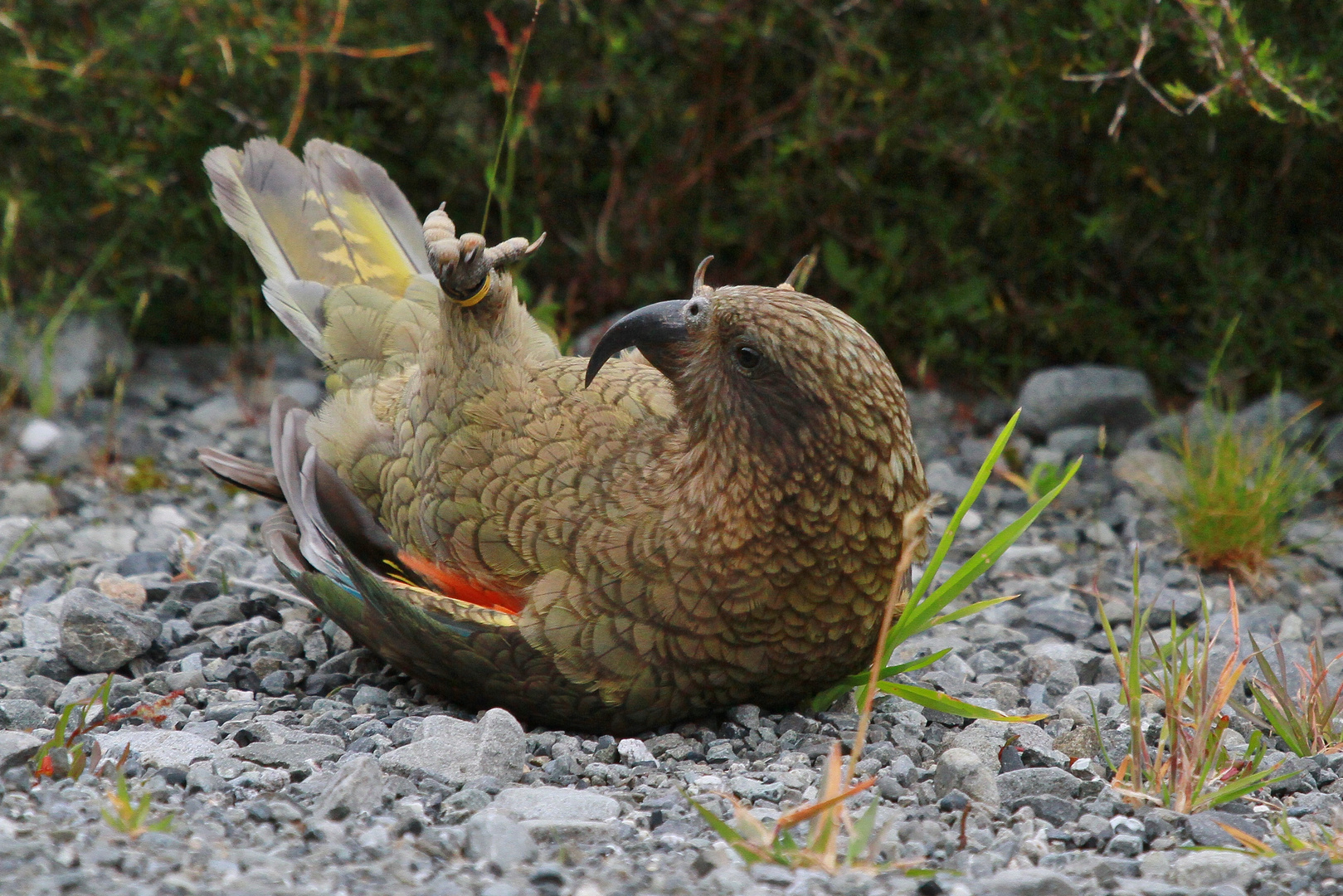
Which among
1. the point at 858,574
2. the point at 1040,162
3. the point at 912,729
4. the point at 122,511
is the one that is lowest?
the point at 122,511

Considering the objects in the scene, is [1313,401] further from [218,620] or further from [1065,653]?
[218,620]

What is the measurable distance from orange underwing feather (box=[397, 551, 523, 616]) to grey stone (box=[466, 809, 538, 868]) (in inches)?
25.4

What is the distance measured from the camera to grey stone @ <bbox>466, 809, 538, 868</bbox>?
2.10 meters

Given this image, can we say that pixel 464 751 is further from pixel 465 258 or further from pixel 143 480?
pixel 143 480

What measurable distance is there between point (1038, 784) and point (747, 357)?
969 millimetres

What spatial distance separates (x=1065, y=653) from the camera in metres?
3.35

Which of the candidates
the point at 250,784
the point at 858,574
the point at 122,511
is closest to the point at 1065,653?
the point at 858,574

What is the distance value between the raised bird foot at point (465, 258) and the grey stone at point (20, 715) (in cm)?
119

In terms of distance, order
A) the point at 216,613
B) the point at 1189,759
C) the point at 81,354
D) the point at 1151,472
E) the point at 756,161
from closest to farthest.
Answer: the point at 1189,759
the point at 216,613
the point at 1151,472
the point at 756,161
the point at 81,354

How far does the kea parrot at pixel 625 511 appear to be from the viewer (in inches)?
103

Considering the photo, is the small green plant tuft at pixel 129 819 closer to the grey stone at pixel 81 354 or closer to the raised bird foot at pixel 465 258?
the raised bird foot at pixel 465 258

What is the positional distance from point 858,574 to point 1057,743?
1.84 ft

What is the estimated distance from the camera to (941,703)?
8.98 ft

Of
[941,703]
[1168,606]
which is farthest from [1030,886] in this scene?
[1168,606]
